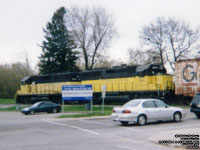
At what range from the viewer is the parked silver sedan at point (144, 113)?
1656cm

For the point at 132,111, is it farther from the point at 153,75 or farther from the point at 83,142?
the point at 153,75

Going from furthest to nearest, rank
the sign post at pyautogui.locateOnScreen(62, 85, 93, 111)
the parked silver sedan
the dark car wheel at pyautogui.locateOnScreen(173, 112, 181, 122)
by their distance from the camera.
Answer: the sign post at pyautogui.locateOnScreen(62, 85, 93, 111), the dark car wheel at pyautogui.locateOnScreen(173, 112, 181, 122), the parked silver sedan

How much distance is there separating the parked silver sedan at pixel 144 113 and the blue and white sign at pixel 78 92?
34.3ft

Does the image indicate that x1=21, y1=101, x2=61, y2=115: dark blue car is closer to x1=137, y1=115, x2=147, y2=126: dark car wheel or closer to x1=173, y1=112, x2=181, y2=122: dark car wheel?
→ x1=137, y1=115, x2=147, y2=126: dark car wheel

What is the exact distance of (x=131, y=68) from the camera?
115ft

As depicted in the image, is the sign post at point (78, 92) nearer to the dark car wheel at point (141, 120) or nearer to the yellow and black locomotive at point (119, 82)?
the yellow and black locomotive at point (119, 82)

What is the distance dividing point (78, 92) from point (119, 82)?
29.3ft

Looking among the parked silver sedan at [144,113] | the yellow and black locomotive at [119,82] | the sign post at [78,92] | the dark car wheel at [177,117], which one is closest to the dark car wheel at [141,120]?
the parked silver sedan at [144,113]

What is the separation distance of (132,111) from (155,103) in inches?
76.1

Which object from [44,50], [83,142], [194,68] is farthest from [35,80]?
[83,142]

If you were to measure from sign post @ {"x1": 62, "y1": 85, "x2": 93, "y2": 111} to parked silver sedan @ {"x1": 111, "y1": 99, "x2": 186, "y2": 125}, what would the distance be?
411 inches

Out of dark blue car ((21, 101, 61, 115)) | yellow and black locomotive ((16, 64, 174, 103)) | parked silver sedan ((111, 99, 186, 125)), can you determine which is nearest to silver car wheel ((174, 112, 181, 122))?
parked silver sedan ((111, 99, 186, 125))

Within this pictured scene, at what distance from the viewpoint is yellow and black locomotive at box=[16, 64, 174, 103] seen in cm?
3272

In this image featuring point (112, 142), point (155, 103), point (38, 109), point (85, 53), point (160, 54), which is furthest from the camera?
point (85, 53)
